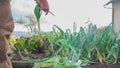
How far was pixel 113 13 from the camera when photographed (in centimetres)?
1527

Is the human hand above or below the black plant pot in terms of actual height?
above

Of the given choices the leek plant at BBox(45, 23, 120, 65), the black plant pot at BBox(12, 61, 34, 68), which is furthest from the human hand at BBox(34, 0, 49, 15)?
the black plant pot at BBox(12, 61, 34, 68)

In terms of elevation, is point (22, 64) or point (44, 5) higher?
point (44, 5)

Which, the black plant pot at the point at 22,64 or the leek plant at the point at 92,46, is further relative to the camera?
the black plant pot at the point at 22,64

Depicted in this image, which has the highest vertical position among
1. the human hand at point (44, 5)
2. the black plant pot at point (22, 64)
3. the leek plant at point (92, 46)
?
the human hand at point (44, 5)

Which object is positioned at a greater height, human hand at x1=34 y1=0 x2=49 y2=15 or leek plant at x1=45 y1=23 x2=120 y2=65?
human hand at x1=34 y1=0 x2=49 y2=15

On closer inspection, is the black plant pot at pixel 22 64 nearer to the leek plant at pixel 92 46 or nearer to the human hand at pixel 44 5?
the leek plant at pixel 92 46

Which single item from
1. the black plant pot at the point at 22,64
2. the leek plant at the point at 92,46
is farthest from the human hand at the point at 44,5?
the black plant pot at the point at 22,64

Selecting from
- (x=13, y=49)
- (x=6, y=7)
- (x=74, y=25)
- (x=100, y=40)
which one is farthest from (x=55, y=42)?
(x=6, y=7)

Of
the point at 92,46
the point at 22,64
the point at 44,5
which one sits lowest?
the point at 22,64

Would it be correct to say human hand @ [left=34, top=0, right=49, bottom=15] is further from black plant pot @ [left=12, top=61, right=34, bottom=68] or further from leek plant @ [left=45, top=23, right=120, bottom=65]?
black plant pot @ [left=12, top=61, right=34, bottom=68]

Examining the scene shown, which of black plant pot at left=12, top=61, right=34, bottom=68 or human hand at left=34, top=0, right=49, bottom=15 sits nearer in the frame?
human hand at left=34, top=0, right=49, bottom=15

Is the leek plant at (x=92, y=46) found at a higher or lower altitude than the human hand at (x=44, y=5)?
lower

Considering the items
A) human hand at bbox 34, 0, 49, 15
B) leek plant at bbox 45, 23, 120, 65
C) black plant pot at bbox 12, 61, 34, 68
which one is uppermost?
human hand at bbox 34, 0, 49, 15
